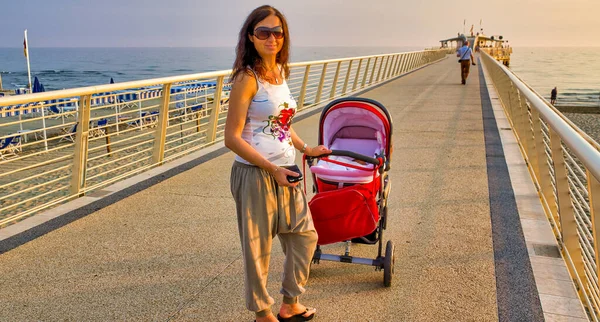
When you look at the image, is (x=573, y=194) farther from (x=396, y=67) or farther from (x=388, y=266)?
(x=396, y=67)

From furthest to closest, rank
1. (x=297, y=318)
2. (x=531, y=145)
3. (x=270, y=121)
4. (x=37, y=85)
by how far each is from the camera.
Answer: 1. (x=37, y=85)
2. (x=531, y=145)
3. (x=297, y=318)
4. (x=270, y=121)

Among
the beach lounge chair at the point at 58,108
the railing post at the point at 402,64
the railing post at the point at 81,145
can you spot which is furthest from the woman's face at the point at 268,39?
the railing post at the point at 402,64

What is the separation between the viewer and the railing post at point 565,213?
365cm

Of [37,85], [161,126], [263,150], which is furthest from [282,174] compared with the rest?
[37,85]

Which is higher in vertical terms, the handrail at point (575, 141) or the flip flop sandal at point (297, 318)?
the handrail at point (575, 141)

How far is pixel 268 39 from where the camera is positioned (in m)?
2.54

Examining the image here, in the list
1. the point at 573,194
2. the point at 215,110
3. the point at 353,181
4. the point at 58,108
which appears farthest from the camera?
the point at 58,108

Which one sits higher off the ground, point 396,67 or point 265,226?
point 265,226

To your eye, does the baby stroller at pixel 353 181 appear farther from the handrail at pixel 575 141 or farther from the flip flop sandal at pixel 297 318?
the handrail at pixel 575 141

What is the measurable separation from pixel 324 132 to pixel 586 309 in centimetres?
204

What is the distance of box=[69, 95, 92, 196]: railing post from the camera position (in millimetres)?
5184

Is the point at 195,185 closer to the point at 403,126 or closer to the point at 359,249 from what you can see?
the point at 359,249

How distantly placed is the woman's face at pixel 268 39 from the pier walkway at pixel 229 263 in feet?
4.98

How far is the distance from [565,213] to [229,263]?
2.40 metres
